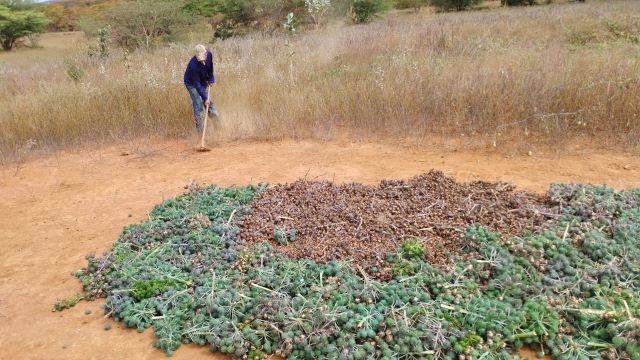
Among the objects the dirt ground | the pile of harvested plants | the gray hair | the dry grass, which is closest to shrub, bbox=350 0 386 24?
the dry grass

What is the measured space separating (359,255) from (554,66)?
4822mm

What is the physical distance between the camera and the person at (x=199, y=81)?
7.03 meters

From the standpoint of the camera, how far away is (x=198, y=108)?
7293 millimetres

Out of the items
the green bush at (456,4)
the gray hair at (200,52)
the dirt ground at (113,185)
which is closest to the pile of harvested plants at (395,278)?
the dirt ground at (113,185)

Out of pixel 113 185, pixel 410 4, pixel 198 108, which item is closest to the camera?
pixel 113 185

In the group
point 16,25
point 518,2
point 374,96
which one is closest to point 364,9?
point 518,2

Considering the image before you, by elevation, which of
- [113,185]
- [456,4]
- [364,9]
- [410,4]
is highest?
[410,4]

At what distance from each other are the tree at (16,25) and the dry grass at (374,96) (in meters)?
20.4

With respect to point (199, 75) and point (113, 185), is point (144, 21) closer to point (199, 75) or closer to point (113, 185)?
point (199, 75)

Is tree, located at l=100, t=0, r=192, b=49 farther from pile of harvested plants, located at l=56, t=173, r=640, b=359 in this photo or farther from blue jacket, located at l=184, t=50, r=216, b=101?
pile of harvested plants, located at l=56, t=173, r=640, b=359

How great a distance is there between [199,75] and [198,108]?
493 millimetres

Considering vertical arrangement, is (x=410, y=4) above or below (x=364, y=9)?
above

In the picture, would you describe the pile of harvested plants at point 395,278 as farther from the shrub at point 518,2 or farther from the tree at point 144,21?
the shrub at point 518,2

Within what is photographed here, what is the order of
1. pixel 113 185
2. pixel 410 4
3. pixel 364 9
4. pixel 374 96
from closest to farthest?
pixel 113 185 → pixel 374 96 → pixel 364 9 → pixel 410 4
